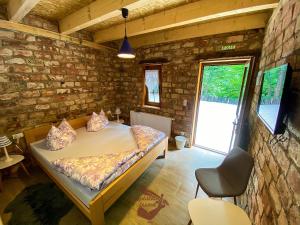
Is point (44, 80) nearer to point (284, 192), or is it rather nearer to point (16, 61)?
point (16, 61)

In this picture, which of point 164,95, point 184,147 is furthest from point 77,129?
point 184,147

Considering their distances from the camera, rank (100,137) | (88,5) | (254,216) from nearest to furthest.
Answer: (254,216) → (88,5) → (100,137)

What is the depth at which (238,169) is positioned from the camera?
66.4 inches

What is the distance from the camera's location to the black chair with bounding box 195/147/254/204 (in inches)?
60.7

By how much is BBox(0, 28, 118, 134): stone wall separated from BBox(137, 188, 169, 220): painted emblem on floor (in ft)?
8.01

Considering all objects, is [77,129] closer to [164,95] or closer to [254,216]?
[164,95]

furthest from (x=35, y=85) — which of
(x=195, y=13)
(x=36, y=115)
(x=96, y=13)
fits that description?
(x=195, y=13)

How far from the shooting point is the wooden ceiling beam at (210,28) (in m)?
2.21

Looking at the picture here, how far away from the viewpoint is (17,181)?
7.64 ft

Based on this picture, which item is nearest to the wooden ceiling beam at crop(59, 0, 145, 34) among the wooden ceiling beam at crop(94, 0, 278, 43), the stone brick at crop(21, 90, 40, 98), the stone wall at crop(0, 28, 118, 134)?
the stone wall at crop(0, 28, 118, 134)

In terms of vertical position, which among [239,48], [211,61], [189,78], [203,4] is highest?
[203,4]

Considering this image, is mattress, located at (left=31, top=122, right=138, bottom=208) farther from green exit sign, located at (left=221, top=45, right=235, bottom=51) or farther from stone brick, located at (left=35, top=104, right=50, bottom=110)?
green exit sign, located at (left=221, top=45, right=235, bottom=51)

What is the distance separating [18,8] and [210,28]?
301cm

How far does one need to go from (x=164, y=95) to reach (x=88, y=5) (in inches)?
93.1
